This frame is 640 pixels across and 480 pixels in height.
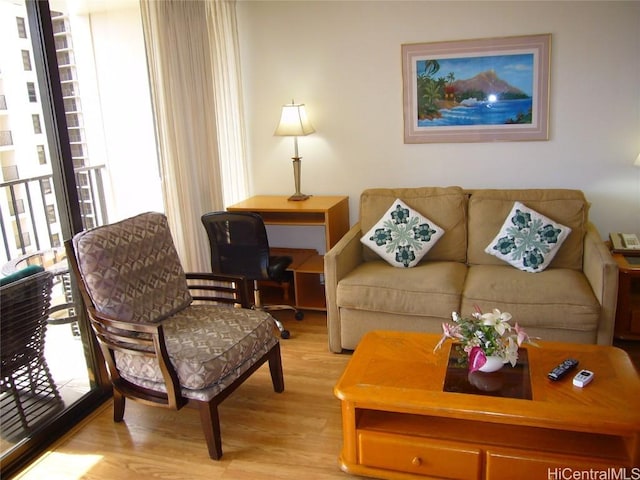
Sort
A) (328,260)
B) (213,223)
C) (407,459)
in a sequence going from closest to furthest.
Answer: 1. (407,459)
2. (328,260)
3. (213,223)

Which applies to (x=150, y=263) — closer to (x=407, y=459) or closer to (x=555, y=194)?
(x=407, y=459)

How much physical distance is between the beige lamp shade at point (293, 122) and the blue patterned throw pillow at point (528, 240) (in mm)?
1636

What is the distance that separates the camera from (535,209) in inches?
140

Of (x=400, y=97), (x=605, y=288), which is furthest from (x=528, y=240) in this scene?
(x=400, y=97)

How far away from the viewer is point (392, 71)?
408 cm

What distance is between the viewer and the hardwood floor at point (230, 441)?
2.47 meters

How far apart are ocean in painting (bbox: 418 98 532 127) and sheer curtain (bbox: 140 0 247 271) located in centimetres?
153

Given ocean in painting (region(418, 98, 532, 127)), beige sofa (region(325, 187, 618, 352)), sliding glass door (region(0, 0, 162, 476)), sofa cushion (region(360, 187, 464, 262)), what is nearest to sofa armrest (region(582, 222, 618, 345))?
beige sofa (region(325, 187, 618, 352))

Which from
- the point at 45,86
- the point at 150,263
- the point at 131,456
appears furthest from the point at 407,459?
the point at 45,86

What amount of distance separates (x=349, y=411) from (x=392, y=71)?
2.70m

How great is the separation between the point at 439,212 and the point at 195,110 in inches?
72.8

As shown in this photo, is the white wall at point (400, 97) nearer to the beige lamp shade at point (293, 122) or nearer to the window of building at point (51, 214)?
the beige lamp shade at point (293, 122)

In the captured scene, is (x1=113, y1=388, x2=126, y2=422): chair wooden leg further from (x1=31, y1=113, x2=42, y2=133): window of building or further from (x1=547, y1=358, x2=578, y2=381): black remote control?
(x1=547, y1=358, x2=578, y2=381): black remote control

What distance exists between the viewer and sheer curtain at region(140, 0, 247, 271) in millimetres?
3500
